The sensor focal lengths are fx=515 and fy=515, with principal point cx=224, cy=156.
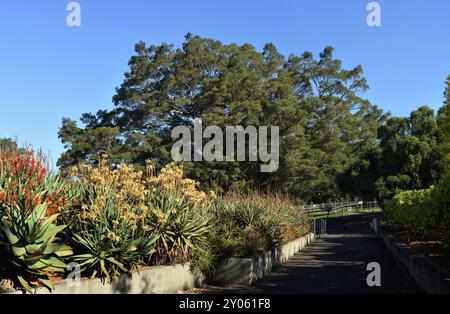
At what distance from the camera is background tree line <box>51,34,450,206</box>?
3456 cm

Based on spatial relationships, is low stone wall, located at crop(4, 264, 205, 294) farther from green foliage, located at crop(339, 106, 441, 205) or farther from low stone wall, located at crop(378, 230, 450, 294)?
green foliage, located at crop(339, 106, 441, 205)

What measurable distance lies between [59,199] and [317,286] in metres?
5.25

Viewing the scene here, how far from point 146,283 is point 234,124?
32.2 m

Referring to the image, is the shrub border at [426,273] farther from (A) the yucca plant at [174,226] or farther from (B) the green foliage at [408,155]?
(B) the green foliage at [408,155]

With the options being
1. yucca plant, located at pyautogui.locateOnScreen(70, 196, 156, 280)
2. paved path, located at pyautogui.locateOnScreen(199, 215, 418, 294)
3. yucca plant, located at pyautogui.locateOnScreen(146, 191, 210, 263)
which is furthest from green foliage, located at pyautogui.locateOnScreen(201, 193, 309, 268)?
yucca plant, located at pyautogui.locateOnScreen(70, 196, 156, 280)

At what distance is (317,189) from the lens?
47188mm

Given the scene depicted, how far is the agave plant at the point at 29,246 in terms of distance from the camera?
675 cm

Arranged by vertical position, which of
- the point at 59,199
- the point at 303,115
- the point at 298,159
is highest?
the point at 303,115

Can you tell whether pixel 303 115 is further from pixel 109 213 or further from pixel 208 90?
pixel 109 213

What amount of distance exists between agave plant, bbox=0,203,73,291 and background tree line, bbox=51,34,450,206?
28.6m

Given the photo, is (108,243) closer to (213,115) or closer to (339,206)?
(213,115)

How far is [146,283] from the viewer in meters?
8.84

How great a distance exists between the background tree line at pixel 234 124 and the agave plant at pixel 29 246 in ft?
93.8
